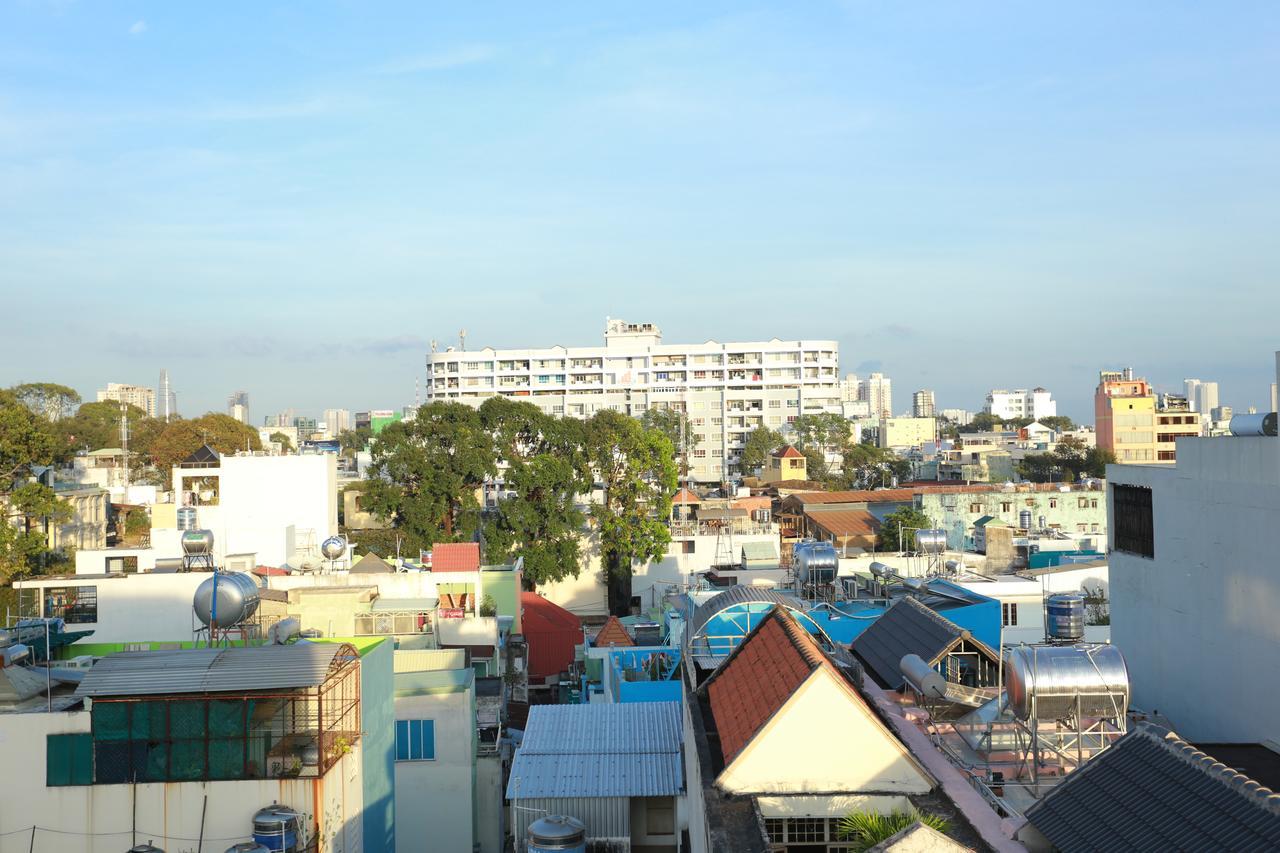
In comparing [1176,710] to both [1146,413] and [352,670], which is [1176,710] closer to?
[352,670]

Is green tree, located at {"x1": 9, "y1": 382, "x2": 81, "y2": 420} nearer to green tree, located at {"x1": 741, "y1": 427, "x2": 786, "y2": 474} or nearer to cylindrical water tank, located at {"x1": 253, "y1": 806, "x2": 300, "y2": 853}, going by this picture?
green tree, located at {"x1": 741, "y1": 427, "x2": 786, "y2": 474}

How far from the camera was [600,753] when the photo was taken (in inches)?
558

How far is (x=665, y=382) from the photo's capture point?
98.7 m

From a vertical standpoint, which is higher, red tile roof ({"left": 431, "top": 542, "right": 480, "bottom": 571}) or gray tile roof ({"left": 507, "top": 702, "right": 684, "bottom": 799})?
red tile roof ({"left": 431, "top": 542, "right": 480, "bottom": 571})

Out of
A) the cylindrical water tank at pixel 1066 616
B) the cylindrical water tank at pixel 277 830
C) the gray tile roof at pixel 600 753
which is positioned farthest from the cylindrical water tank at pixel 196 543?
the cylindrical water tank at pixel 1066 616

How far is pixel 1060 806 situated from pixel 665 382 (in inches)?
3568

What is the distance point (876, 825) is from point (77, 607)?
2190 cm

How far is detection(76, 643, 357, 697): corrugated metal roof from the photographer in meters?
11.6

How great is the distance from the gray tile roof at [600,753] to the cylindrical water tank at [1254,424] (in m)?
8.66

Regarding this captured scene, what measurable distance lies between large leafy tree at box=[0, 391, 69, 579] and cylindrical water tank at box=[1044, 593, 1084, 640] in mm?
30859

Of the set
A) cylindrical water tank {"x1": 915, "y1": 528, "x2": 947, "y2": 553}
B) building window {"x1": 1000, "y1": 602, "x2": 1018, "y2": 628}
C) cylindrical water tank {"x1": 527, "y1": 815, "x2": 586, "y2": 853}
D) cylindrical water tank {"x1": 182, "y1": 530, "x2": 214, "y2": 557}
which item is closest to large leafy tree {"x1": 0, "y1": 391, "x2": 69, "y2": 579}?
cylindrical water tank {"x1": 182, "y1": 530, "x2": 214, "y2": 557}

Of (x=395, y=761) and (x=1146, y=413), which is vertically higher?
(x=1146, y=413)

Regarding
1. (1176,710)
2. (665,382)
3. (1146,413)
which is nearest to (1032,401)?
(665,382)

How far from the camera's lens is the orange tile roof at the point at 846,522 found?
4712 centimetres
